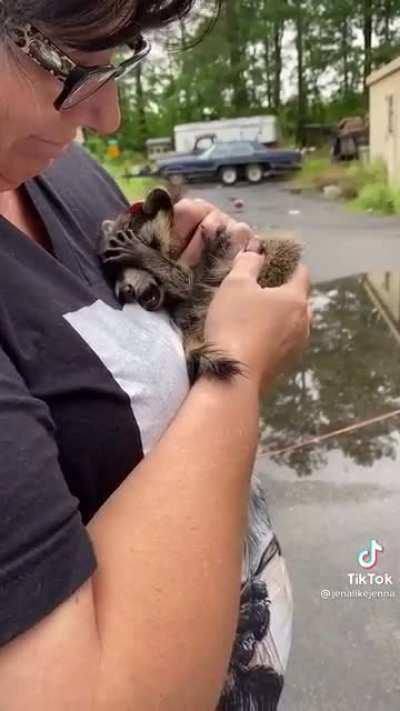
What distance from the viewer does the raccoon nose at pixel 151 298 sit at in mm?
1301

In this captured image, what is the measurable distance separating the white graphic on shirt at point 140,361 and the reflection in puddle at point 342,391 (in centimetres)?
261

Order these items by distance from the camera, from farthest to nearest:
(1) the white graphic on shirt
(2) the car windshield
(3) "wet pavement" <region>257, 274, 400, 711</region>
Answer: (2) the car windshield, (3) "wet pavement" <region>257, 274, 400, 711</region>, (1) the white graphic on shirt

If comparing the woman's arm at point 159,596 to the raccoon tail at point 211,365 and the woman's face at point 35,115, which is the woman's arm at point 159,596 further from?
the woman's face at point 35,115

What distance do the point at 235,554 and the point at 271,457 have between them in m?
2.89

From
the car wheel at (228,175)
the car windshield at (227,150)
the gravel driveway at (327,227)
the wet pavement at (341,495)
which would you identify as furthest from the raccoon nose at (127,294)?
the car wheel at (228,175)

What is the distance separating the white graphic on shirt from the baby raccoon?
4 cm

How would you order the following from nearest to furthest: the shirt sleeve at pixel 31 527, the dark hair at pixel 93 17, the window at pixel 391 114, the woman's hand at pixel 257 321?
1. the shirt sleeve at pixel 31 527
2. the dark hair at pixel 93 17
3. the woman's hand at pixel 257 321
4. the window at pixel 391 114

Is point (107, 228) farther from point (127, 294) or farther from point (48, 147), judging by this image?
point (48, 147)

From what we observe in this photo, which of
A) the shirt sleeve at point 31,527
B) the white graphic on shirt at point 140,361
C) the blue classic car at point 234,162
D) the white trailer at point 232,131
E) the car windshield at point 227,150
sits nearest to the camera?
the shirt sleeve at point 31,527

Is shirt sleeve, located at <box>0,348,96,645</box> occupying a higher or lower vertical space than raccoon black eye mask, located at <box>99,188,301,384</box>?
lower

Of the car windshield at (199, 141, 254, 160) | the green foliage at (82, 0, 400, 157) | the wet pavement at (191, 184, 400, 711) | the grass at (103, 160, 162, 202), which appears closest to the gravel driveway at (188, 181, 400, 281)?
the grass at (103, 160, 162, 202)

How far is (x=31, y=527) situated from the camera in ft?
2.54

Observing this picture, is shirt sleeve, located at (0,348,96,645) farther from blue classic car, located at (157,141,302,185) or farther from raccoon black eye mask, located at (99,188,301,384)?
blue classic car, located at (157,141,302,185)

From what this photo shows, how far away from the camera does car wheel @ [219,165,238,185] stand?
79.2 feet
